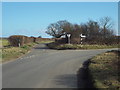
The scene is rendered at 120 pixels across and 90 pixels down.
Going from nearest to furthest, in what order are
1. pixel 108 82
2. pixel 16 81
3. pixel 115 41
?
pixel 108 82
pixel 16 81
pixel 115 41

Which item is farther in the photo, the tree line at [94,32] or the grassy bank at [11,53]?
the tree line at [94,32]

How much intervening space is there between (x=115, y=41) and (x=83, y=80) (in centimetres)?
4029

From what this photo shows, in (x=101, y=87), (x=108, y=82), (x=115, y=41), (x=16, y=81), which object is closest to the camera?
(x=101, y=87)

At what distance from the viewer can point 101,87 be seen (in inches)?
414

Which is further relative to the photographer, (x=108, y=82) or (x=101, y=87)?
(x=108, y=82)

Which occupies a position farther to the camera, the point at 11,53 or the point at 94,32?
the point at 94,32

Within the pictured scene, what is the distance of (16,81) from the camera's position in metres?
12.8

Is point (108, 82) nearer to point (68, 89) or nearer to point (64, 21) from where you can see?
point (68, 89)

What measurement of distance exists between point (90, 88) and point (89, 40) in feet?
143

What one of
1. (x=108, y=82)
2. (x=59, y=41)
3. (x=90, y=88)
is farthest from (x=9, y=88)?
(x=59, y=41)

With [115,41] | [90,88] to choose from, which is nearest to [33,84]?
[90,88]

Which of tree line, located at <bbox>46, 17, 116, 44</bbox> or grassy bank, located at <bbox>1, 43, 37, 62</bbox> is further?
tree line, located at <bbox>46, 17, 116, 44</bbox>

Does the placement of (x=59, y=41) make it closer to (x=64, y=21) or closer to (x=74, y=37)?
(x=74, y=37)

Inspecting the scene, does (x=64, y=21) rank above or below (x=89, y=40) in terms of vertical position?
above
